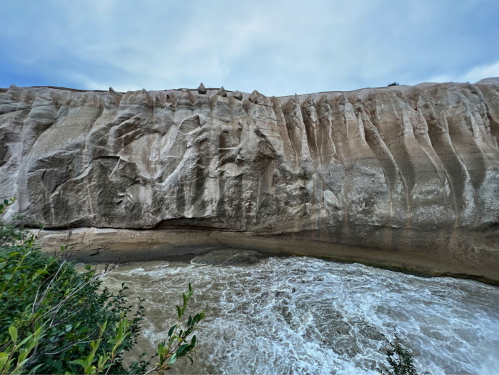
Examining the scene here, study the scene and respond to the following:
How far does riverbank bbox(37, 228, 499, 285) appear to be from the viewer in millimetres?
6934

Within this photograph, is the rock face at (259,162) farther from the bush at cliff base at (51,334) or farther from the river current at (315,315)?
the bush at cliff base at (51,334)

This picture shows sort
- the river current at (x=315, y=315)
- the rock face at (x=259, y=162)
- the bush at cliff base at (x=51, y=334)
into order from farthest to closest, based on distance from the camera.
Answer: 1. the rock face at (x=259, y=162)
2. the river current at (x=315, y=315)
3. the bush at cliff base at (x=51, y=334)

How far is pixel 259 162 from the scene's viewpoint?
861 cm

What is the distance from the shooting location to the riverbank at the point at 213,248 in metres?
6.93

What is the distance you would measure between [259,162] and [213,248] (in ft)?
11.1

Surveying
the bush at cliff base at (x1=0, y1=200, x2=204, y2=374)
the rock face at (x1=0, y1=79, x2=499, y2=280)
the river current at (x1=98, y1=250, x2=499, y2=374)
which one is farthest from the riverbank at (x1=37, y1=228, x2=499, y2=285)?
the bush at cliff base at (x1=0, y1=200, x2=204, y2=374)

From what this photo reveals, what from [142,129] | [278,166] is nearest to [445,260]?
[278,166]

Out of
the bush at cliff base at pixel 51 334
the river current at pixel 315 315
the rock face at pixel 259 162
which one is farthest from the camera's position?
the rock face at pixel 259 162

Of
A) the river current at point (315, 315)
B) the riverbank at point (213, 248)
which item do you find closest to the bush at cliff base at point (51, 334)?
the river current at point (315, 315)

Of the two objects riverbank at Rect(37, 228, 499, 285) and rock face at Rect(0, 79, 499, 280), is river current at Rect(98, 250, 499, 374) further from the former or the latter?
rock face at Rect(0, 79, 499, 280)

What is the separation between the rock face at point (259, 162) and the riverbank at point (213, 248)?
170 millimetres

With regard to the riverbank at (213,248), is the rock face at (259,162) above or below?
above

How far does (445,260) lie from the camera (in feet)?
22.2

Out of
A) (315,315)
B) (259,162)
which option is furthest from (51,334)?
(259,162)
